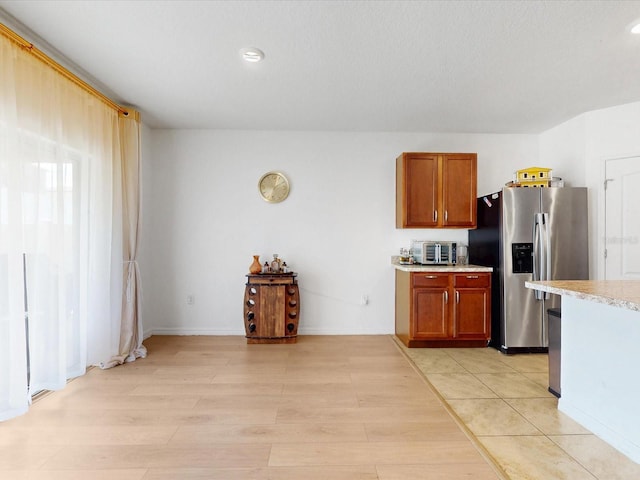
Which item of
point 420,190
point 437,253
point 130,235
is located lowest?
point 437,253

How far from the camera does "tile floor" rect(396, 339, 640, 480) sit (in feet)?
5.66

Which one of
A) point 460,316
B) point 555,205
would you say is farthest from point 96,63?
point 555,205

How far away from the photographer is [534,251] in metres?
3.51

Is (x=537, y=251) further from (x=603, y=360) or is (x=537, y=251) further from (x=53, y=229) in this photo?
(x=53, y=229)

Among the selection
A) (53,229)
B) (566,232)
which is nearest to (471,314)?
(566,232)

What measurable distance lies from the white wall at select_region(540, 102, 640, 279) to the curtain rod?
5.00 m

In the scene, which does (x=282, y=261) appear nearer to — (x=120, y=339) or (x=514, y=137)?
(x=120, y=339)

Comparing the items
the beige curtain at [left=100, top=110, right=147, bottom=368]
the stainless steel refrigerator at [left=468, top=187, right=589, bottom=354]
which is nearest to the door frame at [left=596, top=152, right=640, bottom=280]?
the stainless steel refrigerator at [left=468, top=187, right=589, bottom=354]

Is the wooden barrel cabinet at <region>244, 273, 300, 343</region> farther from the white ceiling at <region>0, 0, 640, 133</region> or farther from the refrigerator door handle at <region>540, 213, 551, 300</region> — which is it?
the refrigerator door handle at <region>540, 213, 551, 300</region>

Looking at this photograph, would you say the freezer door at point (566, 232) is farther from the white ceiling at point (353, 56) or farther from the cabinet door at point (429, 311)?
the cabinet door at point (429, 311)

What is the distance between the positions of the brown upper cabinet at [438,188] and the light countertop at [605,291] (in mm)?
1764

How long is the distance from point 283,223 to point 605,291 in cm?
328

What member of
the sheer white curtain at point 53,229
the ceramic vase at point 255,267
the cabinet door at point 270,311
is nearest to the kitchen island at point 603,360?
the cabinet door at point 270,311

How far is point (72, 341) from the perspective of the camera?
282cm
